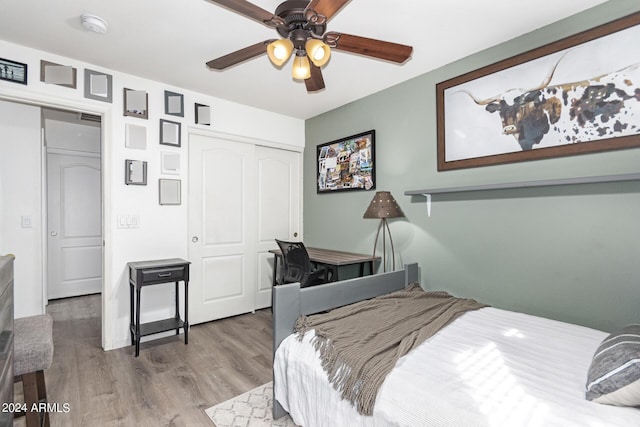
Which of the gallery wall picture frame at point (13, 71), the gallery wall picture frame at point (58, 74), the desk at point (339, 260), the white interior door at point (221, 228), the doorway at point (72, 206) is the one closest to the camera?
the gallery wall picture frame at point (13, 71)

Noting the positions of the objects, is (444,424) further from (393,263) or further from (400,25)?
(400,25)

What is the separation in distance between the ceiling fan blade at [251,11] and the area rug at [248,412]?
2142 mm

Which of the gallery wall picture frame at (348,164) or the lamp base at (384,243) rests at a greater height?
the gallery wall picture frame at (348,164)

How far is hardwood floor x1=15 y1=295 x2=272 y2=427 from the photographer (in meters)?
1.89

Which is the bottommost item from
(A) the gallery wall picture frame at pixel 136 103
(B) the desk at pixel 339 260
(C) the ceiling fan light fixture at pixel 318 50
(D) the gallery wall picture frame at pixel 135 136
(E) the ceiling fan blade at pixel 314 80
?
(B) the desk at pixel 339 260

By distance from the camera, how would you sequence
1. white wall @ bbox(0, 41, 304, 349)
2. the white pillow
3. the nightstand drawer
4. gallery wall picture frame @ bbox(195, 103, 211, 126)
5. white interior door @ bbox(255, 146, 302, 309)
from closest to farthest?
1. the white pillow
2. white wall @ bbox(0, 41, 304, 349)
3. the nightstand drawer
4. gallery wall picture frame @ bbox(195, 103, 211, 126)
5. white interior door @ bbox(255, 146, 302, 309)

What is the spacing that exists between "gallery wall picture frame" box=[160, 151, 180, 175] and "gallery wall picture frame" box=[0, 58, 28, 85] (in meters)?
1.08

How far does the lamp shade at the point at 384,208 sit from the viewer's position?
9.12ft

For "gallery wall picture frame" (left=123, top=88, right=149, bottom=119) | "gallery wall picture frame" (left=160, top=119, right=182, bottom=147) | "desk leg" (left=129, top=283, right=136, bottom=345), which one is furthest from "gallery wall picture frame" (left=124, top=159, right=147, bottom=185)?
"desk leg" (left=129, top=283, right=136, bottom=345)

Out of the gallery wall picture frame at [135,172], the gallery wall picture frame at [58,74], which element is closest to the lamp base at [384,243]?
the gallery wall picture frame at [135,172]

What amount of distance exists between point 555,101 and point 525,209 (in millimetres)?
715

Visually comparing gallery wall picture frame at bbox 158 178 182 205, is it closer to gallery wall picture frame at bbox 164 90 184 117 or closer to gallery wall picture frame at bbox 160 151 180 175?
gallery wall picture frame at bbox 160 151 180 175

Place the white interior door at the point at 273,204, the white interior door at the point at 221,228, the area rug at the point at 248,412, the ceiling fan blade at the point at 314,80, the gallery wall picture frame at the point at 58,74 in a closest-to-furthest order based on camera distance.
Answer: the area rug at the point at 248,412 < the ceiling fan blade at the point at 314,80 < the gallery wall picture frame at the point at 58,74 < the white interior door at the point at 221,228 < the white interior door at the point at 273,204

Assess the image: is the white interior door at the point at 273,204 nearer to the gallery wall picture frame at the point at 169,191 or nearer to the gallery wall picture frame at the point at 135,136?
the gallery wall picture frame at the point at 169,191
